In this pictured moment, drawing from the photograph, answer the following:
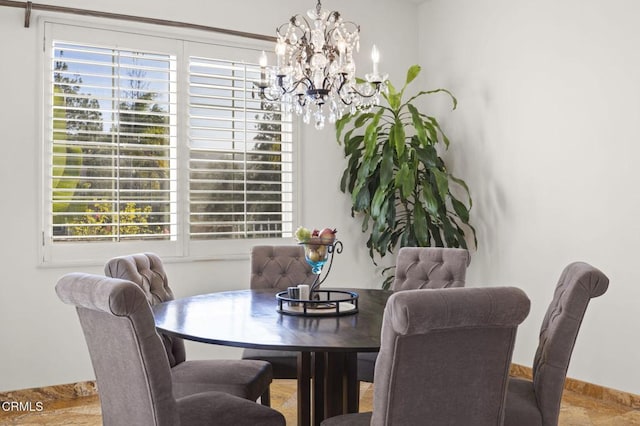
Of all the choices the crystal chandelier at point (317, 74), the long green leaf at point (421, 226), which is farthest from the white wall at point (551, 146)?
the crystal chandelier at point (317, 74)

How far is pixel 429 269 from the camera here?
11.1 ft

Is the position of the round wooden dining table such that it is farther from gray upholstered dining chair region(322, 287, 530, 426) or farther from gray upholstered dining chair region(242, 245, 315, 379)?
gray upholstered dining chair region(242, 245, 315, 379)

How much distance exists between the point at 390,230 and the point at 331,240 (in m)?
2.13

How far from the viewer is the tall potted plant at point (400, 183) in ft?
14.9

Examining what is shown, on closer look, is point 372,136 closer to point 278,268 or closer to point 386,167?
point 386,167

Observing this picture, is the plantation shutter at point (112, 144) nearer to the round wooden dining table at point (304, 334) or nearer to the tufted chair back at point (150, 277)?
the tufted chair back at point (150, 277)

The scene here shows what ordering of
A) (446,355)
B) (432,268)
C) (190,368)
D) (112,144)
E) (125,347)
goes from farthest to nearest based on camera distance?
(112,144)
(432,268)
(190,368)
(125,347)
(446,355)

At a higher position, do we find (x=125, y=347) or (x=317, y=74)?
(x=317, y=74)

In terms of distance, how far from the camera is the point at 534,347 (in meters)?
4.40

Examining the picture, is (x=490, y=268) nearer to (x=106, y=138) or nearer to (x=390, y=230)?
(x=390, y=230)

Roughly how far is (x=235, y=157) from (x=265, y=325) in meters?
2.39

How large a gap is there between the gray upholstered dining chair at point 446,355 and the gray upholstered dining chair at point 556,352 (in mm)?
410

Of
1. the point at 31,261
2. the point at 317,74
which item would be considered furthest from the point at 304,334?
the point at 31,261

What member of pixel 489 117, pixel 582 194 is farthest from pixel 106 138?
pixel 582 194
